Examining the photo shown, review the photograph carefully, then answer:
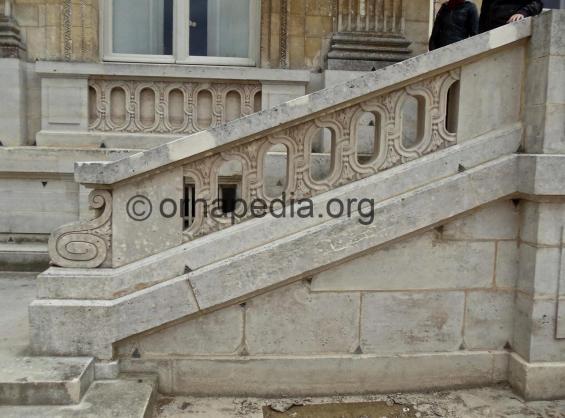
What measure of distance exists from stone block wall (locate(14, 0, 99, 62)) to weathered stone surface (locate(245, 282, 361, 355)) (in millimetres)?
4228

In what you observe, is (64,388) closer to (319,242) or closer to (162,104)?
(319,242)

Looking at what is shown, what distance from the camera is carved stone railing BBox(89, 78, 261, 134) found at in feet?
20.3

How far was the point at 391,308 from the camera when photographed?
143 inches

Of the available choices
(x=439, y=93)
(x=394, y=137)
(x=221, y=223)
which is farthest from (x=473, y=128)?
(x=221, y=223)

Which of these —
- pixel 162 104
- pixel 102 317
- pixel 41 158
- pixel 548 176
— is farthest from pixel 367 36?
pixel 102 317

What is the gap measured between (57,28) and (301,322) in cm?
475

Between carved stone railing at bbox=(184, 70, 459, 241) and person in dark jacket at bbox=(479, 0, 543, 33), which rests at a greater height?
person in dark jacket at bbox=(479, 0, 543, 33)

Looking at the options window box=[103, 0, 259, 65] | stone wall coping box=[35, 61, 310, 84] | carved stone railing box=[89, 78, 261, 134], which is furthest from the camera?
window box=[103, 0, 259, 65]

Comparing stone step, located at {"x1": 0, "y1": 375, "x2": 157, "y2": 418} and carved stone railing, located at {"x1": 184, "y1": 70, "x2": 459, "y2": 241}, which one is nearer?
stone step, located at {"x1": 0, "y1": 375, "x2": 157, "y2": 418}

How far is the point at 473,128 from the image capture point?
12.0ft

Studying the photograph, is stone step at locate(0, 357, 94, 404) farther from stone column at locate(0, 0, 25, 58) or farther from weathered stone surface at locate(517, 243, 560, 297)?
stone column at locate(0, 0, 25, 58)

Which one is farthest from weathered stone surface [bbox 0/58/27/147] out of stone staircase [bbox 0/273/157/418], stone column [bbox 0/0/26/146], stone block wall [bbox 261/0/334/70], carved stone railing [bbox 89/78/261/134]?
stone staircase [bbox 0/273/157/418]

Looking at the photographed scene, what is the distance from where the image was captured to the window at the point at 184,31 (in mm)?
6547

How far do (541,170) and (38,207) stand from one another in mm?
5067
